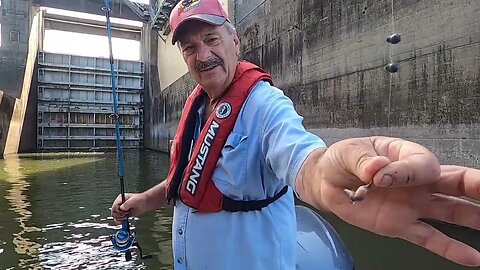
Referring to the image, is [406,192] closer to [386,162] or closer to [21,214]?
[386,162]

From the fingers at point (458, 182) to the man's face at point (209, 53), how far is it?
Result: 81 centimetres

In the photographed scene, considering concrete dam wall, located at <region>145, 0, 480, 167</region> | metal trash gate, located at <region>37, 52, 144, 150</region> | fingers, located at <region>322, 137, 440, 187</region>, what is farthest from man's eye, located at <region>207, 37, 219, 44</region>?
metal trash gate, located at <region>37, 52, 144, 150</region>

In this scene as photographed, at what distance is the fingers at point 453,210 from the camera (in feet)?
2.31

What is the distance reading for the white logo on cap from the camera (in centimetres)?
125

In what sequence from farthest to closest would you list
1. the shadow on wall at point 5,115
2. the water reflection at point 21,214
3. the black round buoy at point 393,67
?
the shadow on wall at point 5,115 → the black round buoy at point 393,67 → the water reflection at point 21,214

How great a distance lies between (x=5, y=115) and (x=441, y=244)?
59.1 ft

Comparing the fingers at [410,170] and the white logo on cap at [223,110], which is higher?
the white logo on cap at [223,110]

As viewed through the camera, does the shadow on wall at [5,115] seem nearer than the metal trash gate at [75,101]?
Yes

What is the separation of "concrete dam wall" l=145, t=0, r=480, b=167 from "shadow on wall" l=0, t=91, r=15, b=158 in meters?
11.2

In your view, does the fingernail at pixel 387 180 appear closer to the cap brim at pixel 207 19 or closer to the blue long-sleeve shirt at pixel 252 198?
the blue long-sleeve shirt at pixel 252 198

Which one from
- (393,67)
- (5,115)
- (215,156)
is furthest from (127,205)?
Answer: (5,115)

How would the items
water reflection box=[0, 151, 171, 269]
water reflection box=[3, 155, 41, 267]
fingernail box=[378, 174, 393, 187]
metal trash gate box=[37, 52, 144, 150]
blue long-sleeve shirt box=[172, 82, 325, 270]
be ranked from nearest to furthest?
fingernail box=[378, 174, 393, 187] → blue long-sleeve shirt box=[172, 82, 325, 270] → water reflection box=[0, 151, 171, 269] → water reflection box=[3, 155, 41, 267] → metal trash gate box=[37, 52, 144, 150]

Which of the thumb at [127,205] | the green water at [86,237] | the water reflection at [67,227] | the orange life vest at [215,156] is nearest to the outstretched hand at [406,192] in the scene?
the orange life vest at [215,156]

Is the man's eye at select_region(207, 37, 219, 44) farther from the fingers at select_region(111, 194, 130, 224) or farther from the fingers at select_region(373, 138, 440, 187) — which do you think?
the fingers at select_region(111, 194, 130, 224)
